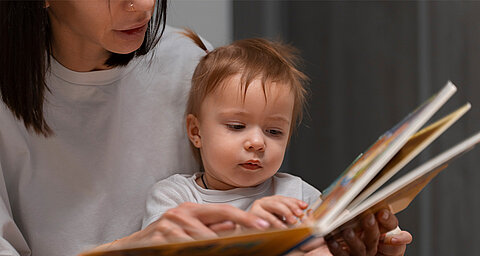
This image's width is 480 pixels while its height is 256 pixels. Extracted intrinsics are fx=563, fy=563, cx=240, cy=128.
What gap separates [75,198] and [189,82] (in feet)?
1.28

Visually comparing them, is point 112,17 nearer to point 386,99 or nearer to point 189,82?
point 189,82

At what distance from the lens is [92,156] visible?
130 cm

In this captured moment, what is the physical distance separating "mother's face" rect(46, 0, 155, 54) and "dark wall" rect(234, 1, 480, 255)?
4.11ft

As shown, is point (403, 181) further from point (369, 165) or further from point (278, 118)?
point (278, 118)

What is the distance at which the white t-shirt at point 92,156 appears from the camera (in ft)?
4.06

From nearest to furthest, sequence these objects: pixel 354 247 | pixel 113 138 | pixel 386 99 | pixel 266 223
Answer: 1. pixel 266 223
2. pixel 354 247
3. pixel 113 138
4. pixel 386 99

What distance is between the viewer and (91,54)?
123cm

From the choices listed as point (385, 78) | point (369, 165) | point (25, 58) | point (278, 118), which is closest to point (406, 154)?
point (369, 165)

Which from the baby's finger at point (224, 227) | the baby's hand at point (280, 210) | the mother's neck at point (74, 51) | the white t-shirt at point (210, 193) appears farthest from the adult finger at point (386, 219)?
the mother's neck at point (74, 51)

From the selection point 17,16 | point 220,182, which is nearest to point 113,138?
point 220,182

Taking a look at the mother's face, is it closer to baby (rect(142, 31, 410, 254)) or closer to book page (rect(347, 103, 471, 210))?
baby (rect(142, 31, 410, 254))

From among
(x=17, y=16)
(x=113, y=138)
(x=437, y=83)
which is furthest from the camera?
(x=437, y=83)

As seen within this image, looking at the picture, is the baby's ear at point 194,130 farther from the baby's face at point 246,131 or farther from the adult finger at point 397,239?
the adult finger at point 397,239

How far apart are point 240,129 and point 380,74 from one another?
1.26 m
